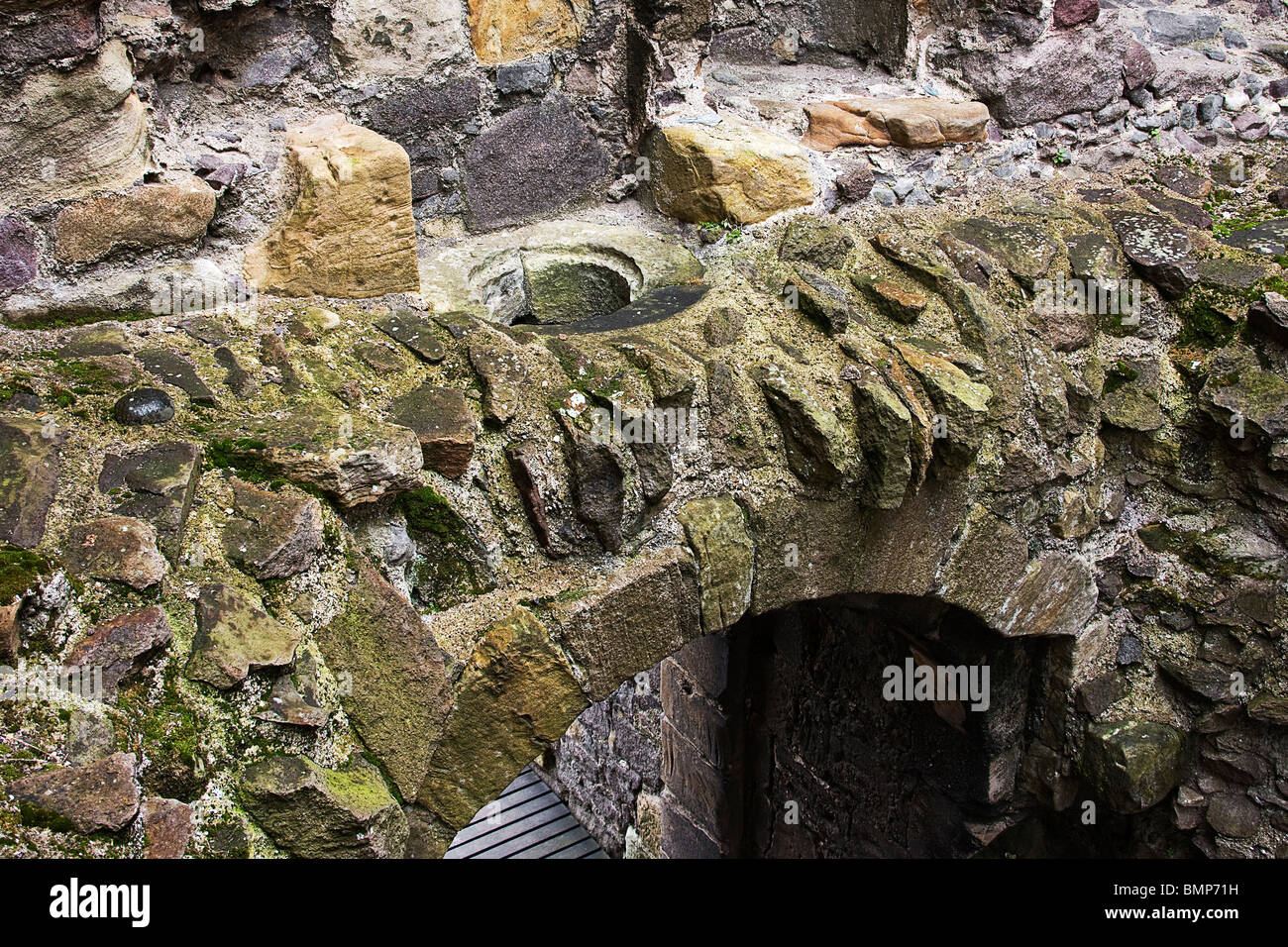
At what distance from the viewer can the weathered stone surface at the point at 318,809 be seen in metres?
1.67

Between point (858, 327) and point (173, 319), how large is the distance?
1.56 m

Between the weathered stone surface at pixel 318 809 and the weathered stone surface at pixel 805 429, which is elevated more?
the weathered stone surface at pixel 805 429

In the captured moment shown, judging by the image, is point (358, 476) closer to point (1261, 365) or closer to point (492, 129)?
point (492, 129)

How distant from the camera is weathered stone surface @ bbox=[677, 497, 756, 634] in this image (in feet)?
7.75

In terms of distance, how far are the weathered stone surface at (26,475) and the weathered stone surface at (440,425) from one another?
0.58 m

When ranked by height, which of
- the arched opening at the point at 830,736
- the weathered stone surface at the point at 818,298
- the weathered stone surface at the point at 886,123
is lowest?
the arched opening at the point at 830,736

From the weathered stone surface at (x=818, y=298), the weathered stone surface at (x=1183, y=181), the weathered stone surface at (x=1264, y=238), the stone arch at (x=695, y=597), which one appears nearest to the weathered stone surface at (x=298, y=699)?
the stone arch at (x=695, y=597)

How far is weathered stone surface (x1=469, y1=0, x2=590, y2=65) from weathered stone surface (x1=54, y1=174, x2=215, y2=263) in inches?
34.6

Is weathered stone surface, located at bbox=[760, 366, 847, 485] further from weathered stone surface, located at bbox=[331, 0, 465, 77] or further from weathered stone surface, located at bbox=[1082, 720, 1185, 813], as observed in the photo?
weathered stone surface, located at bbox=[1082, 720, 1185, 813]

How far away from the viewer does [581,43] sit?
2.98 meters

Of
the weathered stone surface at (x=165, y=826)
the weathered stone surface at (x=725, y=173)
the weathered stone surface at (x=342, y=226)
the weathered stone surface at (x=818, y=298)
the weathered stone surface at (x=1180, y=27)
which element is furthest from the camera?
the weathered stone surface at (x=1180, y=27)

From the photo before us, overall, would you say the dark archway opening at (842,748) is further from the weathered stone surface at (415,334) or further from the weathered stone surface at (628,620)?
the weathered stone surface at (415,334)

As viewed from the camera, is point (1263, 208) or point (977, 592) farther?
point (1263, 208)

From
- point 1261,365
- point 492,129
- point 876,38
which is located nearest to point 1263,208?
point 1261,365
